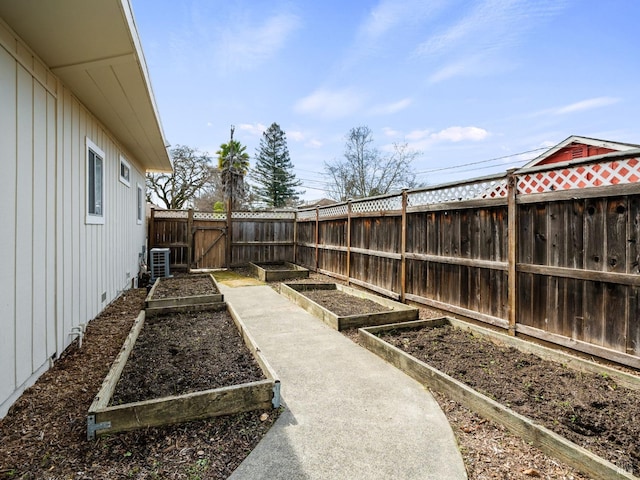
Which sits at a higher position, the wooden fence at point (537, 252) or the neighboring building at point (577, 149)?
the neighboring building at point (577, 149)

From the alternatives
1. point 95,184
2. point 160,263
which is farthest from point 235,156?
point 95,184

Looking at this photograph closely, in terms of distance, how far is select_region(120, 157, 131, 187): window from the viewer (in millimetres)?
5809

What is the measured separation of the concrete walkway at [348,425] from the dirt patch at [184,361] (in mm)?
405

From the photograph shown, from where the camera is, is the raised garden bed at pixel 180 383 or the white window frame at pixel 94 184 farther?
the white window frame at pixel 94 184

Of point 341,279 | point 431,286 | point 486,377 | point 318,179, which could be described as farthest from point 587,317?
point 318,179

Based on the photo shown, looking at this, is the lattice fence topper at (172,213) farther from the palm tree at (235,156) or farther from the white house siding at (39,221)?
the palm tree at (235,156)

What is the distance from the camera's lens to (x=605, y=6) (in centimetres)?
541

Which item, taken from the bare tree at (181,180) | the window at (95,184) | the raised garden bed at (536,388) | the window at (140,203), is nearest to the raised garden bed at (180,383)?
the raised garden bed at (536,388)

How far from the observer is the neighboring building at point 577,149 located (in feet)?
25.3

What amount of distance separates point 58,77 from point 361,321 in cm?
424

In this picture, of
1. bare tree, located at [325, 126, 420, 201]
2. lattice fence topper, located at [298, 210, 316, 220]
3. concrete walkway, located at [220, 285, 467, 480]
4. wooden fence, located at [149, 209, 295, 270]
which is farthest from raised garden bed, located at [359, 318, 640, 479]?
bare tree, located at [325, 126, 420, 201]

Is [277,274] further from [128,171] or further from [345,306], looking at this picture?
[128,171]

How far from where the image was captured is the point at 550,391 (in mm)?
2422

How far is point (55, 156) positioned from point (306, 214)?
7147 mm
